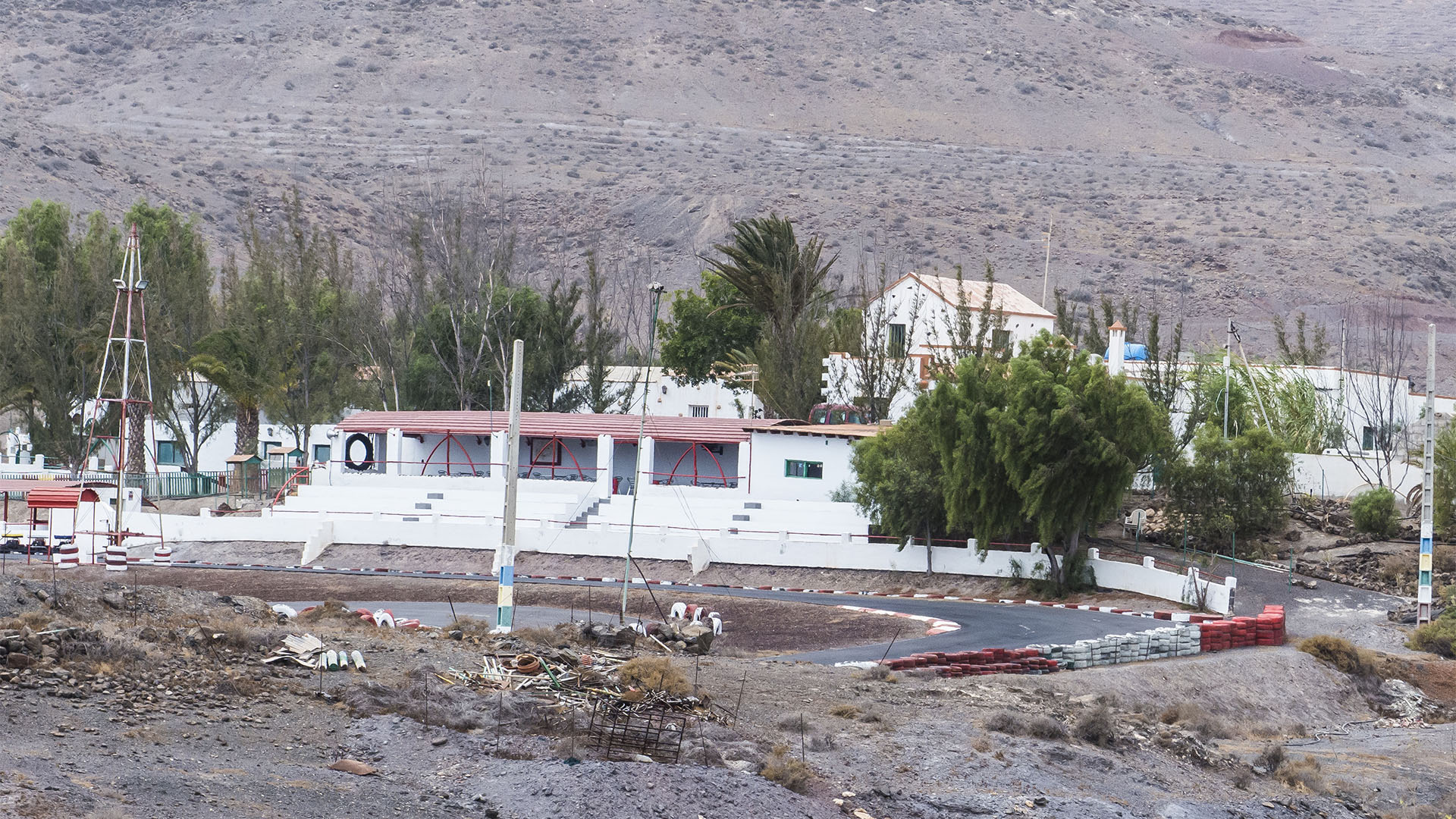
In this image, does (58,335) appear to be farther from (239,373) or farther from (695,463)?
(695,463)

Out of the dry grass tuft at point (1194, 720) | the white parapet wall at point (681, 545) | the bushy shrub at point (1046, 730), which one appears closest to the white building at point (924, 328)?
the white parapet wall at point (681, 545)

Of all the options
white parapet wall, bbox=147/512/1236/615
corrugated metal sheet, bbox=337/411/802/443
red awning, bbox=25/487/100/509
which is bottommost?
white parapet wall, bbox=147/512/1236/615

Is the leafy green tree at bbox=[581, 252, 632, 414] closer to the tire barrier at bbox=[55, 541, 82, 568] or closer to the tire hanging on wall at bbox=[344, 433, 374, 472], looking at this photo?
the tire hanging on wall at bbox=[344, 433, 374, 472]

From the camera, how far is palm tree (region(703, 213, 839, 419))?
2509 inches

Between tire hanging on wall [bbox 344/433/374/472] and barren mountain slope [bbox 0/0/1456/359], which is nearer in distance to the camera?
tire hanging on wall [bbox 344/433/374/472]

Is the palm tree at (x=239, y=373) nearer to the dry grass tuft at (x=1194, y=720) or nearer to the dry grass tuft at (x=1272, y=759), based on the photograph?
the dry grass tuft at (x=1194, y=720)

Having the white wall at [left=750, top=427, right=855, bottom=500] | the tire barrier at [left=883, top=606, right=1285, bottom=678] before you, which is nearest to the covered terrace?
the white wall at [left=750, top=427, right=855, bottom=500]

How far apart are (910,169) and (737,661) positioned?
131363mm

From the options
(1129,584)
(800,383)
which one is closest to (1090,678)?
(1129,584)

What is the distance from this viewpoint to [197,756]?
56.2 ft

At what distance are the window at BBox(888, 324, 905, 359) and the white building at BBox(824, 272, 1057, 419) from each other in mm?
34

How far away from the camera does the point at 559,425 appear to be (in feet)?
186

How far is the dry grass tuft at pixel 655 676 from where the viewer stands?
2172cm

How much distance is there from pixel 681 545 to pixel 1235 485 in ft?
57.5
